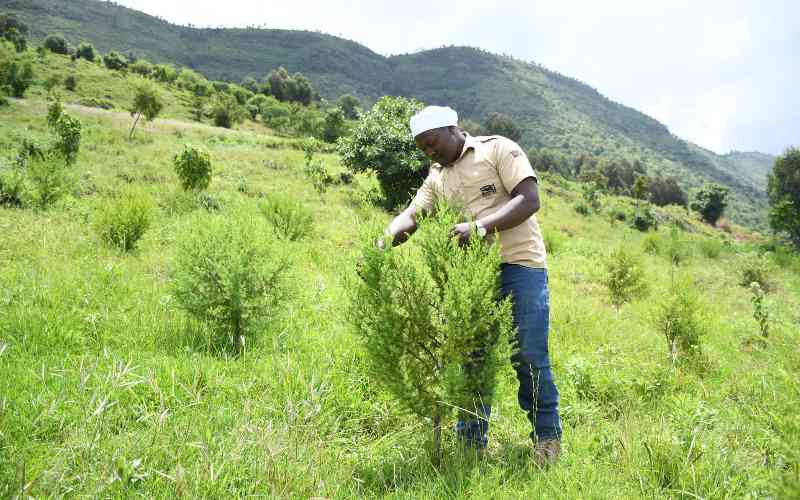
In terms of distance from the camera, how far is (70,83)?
4697cm

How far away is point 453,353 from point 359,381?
1483mm

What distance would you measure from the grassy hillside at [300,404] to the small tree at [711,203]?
7291cm

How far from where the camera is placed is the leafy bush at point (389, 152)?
59.7 ft

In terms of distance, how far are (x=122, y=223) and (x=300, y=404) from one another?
5760mm

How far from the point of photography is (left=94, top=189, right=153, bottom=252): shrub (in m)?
7.24

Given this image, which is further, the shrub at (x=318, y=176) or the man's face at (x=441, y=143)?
the shrub at (x=318, y=176)

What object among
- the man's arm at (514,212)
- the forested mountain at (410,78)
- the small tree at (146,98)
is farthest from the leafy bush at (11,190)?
the forested mountain at (410,78)

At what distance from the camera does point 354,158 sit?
63.4 feet

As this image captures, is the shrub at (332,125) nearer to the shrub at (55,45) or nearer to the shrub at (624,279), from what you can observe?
the shrub at (55,45)

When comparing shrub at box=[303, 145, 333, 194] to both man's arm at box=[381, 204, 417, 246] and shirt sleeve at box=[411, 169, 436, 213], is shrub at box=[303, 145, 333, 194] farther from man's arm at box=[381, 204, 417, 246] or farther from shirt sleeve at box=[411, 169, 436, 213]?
man's arm at box=[381, 204, 417, 246]

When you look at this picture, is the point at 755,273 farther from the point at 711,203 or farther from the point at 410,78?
the point at 410,78

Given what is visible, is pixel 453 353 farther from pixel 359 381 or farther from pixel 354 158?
pixel 354 158

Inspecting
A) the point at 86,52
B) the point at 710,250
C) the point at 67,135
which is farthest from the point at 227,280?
the point at 86,52

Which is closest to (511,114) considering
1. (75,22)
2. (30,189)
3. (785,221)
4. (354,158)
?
(785,221)
